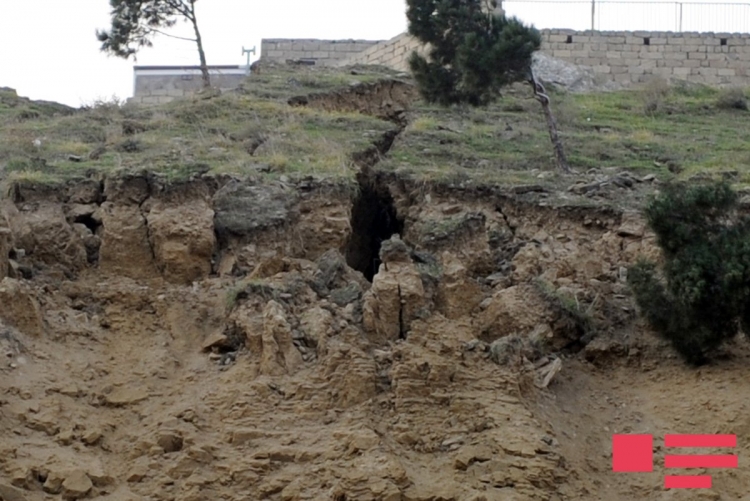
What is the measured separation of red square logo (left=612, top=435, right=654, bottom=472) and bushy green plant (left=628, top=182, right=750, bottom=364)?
1354 millimetres

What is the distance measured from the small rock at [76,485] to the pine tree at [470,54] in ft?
29.5

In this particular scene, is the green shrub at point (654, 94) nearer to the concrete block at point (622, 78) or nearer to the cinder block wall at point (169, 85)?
the concrete block at point (622, 78)

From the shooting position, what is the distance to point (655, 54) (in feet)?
93.8

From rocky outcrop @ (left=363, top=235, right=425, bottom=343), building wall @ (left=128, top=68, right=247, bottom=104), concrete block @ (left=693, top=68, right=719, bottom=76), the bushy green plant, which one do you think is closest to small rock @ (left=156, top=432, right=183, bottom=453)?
rocky outcrop @ (left=363, top=235, right=425, bottom=343)

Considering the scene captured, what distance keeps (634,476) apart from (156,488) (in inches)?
163

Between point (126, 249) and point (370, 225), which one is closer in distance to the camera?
point (126, 249)

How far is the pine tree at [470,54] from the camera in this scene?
66.4 ft

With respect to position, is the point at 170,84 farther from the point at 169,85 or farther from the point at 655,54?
the point at 655,54

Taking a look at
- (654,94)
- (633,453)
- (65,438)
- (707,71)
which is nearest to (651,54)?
(707,71)

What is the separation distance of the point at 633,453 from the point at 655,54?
641 inches

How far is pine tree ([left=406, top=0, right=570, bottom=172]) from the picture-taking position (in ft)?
66.4

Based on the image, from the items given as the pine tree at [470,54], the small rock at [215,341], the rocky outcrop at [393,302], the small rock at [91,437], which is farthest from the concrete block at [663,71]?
the small rock at [91,437]

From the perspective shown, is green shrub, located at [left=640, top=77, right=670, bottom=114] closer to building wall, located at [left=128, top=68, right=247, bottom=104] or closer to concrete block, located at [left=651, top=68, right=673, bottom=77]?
concrete block, located at [left=651, top=68, right=673, bottom=77]

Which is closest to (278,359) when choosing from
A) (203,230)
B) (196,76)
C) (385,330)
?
(385,330)
